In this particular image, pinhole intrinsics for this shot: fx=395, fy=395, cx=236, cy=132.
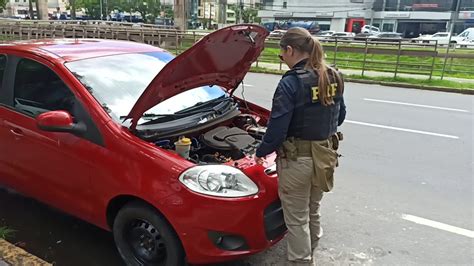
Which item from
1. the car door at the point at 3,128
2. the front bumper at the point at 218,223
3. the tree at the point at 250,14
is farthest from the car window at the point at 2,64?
the tree at the point at 250,14

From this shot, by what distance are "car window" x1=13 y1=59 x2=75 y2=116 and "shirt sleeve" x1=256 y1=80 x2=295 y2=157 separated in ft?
4.93

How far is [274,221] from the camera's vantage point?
2.66 m

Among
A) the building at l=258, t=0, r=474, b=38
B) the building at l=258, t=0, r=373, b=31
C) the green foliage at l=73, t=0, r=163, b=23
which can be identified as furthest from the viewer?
the green foliage at l=73, t=0, r=163, b=23

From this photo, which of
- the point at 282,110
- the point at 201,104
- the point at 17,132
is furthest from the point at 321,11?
the point at 282,110

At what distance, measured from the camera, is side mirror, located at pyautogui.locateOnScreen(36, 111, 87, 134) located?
2.71m

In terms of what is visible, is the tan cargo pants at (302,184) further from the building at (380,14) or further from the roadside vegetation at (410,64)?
the building at (380,14)

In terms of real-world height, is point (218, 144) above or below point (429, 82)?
above

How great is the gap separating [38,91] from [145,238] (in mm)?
1490

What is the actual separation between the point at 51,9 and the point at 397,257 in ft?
368

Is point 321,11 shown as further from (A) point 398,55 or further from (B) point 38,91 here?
(B) point 38,91

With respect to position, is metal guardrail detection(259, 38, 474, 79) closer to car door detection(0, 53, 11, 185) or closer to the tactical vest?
the tactical vest

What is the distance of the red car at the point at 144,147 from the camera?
2.49 meters

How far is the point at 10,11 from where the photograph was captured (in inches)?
3497

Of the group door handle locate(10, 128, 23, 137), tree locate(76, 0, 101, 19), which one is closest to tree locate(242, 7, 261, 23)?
tree locate(76, 0, 101, 19)
